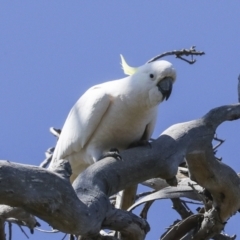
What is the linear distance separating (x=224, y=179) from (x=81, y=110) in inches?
41.6

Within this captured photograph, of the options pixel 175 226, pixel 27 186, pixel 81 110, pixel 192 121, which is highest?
pixel 81 110

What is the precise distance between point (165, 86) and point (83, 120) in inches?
23.7

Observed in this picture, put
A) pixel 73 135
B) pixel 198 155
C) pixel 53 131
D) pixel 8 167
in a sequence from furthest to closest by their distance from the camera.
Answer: pixel 53 131
pixel 73 135
pixel 198 155
pixel 8 167

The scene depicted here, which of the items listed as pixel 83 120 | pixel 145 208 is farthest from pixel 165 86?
pixel 145 208

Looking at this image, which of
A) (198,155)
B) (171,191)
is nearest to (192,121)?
(198,155)

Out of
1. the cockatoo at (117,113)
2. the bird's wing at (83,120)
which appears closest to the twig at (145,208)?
the cockatoo at (117,113)

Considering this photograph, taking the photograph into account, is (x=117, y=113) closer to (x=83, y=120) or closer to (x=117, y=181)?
(x=83, y=120)

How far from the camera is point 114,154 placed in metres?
3.18

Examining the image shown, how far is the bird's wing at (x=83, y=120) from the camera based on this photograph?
385 cm

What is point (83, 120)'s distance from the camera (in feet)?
12.9

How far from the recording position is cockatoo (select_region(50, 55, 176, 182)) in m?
3.70

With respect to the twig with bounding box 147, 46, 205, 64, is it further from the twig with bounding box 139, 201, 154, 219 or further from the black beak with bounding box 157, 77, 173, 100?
the twig with bounding box 139, 201, 154, 219

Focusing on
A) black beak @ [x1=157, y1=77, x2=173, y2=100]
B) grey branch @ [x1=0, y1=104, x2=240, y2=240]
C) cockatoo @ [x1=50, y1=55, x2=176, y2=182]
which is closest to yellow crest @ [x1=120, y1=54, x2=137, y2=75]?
cockatoo @ [x1=50, y1=55, x2=176, y2=182]

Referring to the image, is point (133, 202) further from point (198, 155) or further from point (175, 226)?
point (198, 155)
